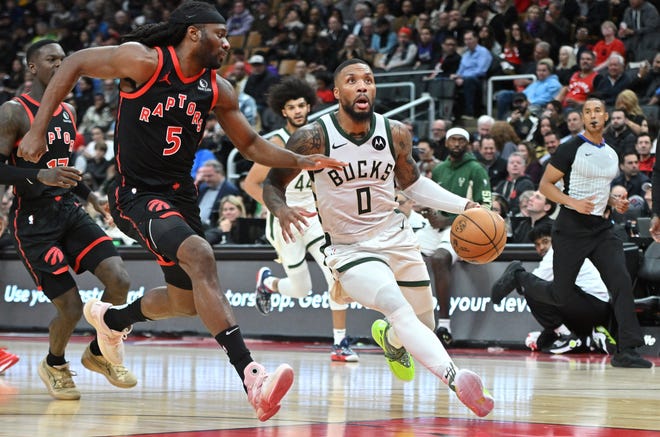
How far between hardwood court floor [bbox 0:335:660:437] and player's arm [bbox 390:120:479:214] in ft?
3.96

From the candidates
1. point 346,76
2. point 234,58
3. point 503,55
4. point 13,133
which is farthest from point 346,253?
point 234,58

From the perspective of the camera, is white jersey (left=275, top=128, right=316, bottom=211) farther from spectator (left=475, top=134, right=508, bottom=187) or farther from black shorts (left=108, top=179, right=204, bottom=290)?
spectator (left=475, top=134, right=508, bottom=187)

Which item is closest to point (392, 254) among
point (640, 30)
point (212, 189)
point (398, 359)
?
point (398, 359)

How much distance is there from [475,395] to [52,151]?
344cm

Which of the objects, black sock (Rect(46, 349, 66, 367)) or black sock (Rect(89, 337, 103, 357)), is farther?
black sock (Rect(89, 337, 103, 357))

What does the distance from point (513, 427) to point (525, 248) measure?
22.2 feet

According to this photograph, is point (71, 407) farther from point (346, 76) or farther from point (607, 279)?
point (607, 279)

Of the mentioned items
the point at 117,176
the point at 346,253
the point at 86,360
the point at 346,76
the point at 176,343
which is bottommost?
the point at 176,343

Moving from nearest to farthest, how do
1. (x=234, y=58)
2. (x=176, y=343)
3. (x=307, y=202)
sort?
(x=307, y=202) < (x=176, y=343) < (x=234, y=58)

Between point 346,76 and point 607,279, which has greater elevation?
point 346,76

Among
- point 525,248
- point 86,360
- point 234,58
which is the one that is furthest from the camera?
point 234,58

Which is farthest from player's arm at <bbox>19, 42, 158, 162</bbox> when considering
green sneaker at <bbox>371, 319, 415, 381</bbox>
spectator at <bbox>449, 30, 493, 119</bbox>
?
spectator at <bbox>449, 30, 493, 119</bbox>

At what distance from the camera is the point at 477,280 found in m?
12.1

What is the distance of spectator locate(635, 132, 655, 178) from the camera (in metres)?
13.4
